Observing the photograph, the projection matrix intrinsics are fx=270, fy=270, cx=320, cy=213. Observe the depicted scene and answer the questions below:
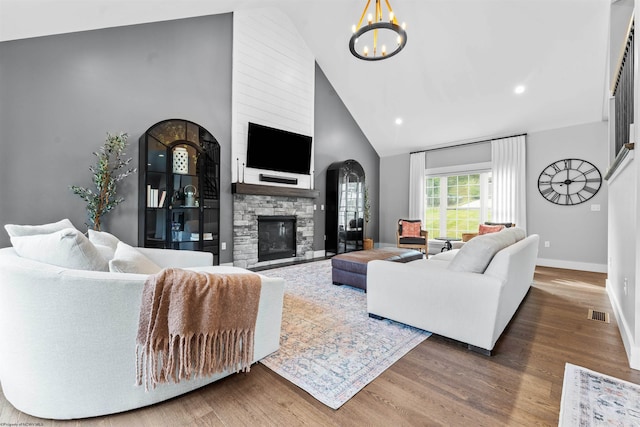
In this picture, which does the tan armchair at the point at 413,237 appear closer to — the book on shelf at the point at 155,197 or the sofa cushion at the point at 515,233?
the sofa cushion at the point at 515,233

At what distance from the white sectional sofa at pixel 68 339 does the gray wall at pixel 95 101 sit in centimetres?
249

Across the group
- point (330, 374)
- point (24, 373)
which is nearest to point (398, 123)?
point (330, 374)

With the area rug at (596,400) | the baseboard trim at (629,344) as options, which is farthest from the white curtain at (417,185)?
the area rug at (596,400)

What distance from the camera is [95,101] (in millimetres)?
3365

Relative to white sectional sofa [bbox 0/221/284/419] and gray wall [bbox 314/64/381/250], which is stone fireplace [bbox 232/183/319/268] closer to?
gray wall [bbox 314/64/381/250]

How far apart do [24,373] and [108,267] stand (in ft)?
1.73

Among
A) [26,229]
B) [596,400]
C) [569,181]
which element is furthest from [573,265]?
A: [26,229]

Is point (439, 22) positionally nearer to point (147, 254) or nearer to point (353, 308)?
point (353, 308)

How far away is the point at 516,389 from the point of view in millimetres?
1495

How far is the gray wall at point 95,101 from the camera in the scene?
290 cm

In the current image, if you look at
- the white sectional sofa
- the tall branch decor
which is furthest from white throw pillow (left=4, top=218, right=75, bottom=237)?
the tall branch decor

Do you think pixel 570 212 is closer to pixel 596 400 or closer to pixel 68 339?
pixel 596 400

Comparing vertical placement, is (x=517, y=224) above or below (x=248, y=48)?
below

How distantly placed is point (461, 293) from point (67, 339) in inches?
87.1
